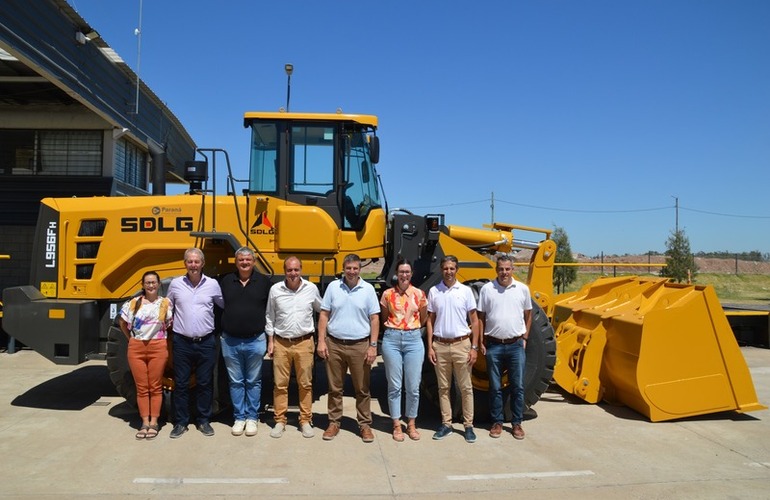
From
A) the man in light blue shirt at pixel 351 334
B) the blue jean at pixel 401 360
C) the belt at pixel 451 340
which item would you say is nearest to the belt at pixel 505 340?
the belt at pixel 451 340

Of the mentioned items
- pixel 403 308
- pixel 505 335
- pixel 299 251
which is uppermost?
pixel 299 251

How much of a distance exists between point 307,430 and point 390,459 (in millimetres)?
936

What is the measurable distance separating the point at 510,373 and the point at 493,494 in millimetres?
1495

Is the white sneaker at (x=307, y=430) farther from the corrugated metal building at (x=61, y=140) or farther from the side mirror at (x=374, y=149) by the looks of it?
the corrugated metal building at (x=61, y=140)

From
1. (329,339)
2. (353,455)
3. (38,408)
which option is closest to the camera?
(353,455)

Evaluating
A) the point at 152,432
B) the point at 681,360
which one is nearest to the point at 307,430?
the point at 152,432

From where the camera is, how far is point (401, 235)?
6.20 meters

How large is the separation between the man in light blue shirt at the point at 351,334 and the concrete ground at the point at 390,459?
0.32 m

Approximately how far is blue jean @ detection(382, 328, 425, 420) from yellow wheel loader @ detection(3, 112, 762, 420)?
0.59 meters

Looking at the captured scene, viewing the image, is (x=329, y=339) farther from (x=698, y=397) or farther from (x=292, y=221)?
(x=698, y=397)

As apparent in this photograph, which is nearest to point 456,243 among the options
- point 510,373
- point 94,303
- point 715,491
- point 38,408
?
point 510,373

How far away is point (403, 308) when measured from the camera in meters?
5.07

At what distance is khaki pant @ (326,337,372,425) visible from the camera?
16.5ft

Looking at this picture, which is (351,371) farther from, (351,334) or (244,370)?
(244,370)
